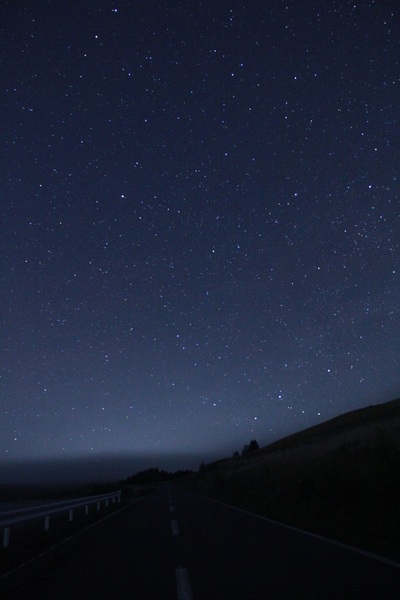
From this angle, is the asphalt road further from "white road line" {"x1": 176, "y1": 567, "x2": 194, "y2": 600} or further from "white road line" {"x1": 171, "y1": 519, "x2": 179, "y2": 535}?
"white road line" {"x1": 171, "y1": 519, "x2": 179, "y2": 535}

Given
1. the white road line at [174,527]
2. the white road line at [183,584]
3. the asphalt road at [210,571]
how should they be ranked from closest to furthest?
1. the white road line at [183,584]
2. the asphalt road at [210,571]
3. the white road line at [174,527]

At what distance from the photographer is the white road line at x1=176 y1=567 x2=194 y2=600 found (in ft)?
19.0

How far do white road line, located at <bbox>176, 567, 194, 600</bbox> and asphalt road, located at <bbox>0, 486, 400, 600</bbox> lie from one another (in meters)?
0.01

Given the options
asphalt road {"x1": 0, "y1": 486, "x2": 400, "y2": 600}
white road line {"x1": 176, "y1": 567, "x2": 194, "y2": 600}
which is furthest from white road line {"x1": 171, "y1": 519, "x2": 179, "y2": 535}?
white road line {"x1": 176, "y1": 567, "x2": 194, "y2": 600}

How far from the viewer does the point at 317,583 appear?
6.20 m

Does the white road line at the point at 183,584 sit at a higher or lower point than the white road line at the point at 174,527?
lower

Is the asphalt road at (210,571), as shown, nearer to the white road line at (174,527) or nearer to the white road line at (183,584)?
the white road line at (183,584)

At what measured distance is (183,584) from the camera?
647 cm

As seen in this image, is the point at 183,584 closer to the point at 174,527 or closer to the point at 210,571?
the point at 210,571

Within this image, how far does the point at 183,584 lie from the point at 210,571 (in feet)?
2.99

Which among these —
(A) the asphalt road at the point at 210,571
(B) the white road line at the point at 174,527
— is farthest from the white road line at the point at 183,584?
(B) the white road line at the point at 174,527

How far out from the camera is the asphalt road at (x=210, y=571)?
5.96 meters

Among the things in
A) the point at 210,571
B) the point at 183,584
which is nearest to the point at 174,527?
the point at 210,571

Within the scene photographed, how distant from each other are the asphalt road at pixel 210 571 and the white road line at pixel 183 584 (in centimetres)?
1
